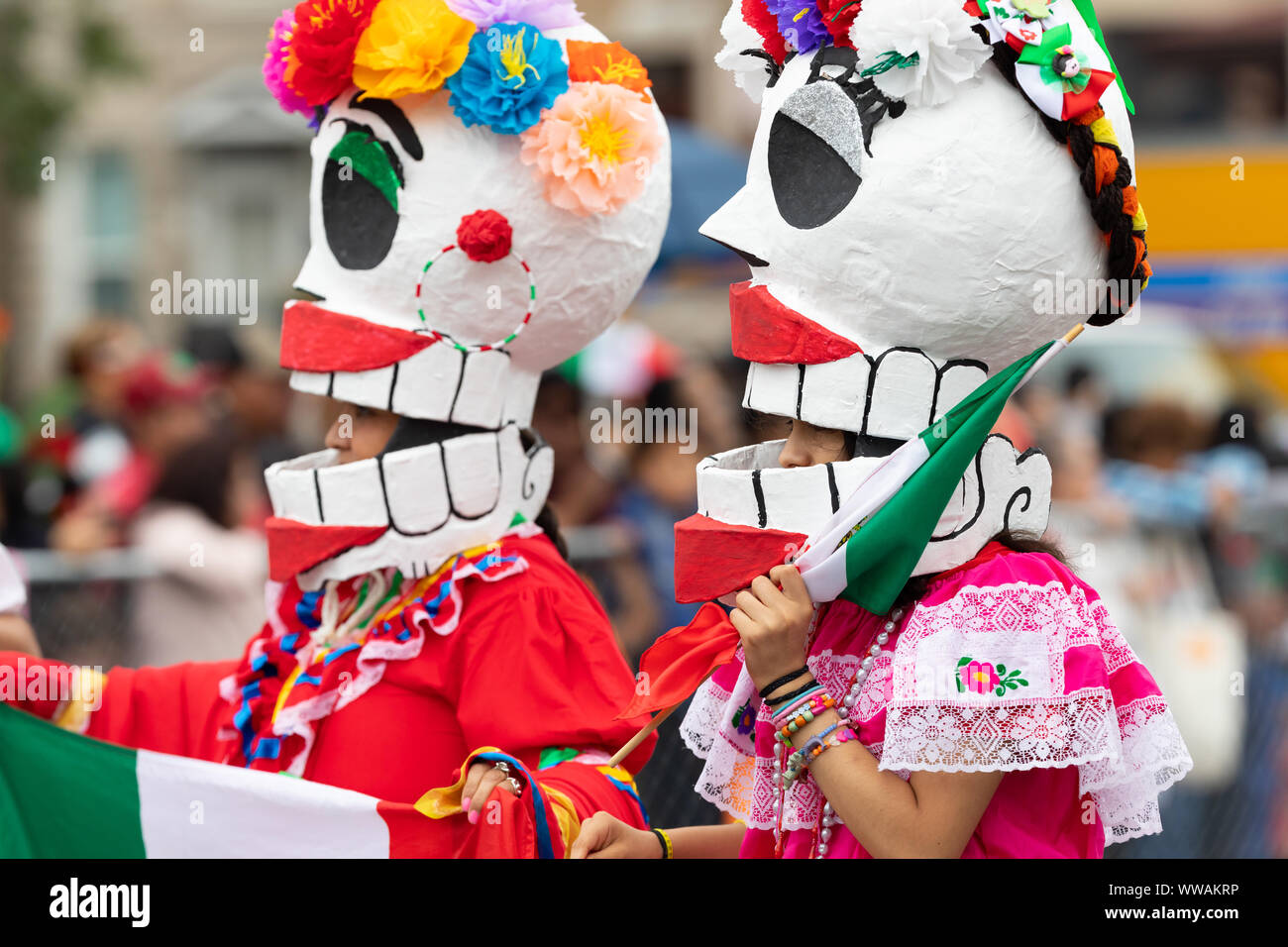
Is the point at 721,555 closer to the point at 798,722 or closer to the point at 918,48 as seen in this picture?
the point at 798,722

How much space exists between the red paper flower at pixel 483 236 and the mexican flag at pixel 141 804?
102 cm

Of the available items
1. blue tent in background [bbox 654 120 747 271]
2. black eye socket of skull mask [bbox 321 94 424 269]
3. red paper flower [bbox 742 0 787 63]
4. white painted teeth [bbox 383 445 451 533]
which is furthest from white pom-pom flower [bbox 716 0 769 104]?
blue tent in background [bbox 654 120 747 271]

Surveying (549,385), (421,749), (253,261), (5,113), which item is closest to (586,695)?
(421,749)

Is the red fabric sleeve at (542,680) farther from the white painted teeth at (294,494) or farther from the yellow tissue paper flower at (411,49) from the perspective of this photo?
the yellow tissue paper flower at (411,49)

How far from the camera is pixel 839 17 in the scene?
2.51m

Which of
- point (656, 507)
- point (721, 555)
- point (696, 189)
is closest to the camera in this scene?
point (721, 555)

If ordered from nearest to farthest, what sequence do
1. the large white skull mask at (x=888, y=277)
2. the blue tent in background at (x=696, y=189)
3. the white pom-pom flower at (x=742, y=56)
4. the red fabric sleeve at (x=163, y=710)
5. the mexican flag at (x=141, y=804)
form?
the large white skull mask at (x=888, y=277) < the white pom-pom flower at (x=742, y=56) < the mexican flag at (x=141, y=804) < the red fabric sleeve at (x=163, y=710) < the blue tent in background at (x=696, y=189)

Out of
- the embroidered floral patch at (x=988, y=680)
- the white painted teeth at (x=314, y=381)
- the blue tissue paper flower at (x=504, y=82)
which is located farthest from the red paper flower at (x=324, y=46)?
the embroidered floral patch at (x=988, y=680)

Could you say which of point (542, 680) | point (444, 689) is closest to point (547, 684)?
point (542, 680)

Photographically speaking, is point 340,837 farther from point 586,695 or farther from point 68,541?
point 68,541

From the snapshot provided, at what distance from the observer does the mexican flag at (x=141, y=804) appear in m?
2.88

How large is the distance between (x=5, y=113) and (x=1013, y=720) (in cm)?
1386

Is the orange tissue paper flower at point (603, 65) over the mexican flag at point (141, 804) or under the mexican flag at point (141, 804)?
over

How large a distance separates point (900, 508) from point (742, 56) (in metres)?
0.88
